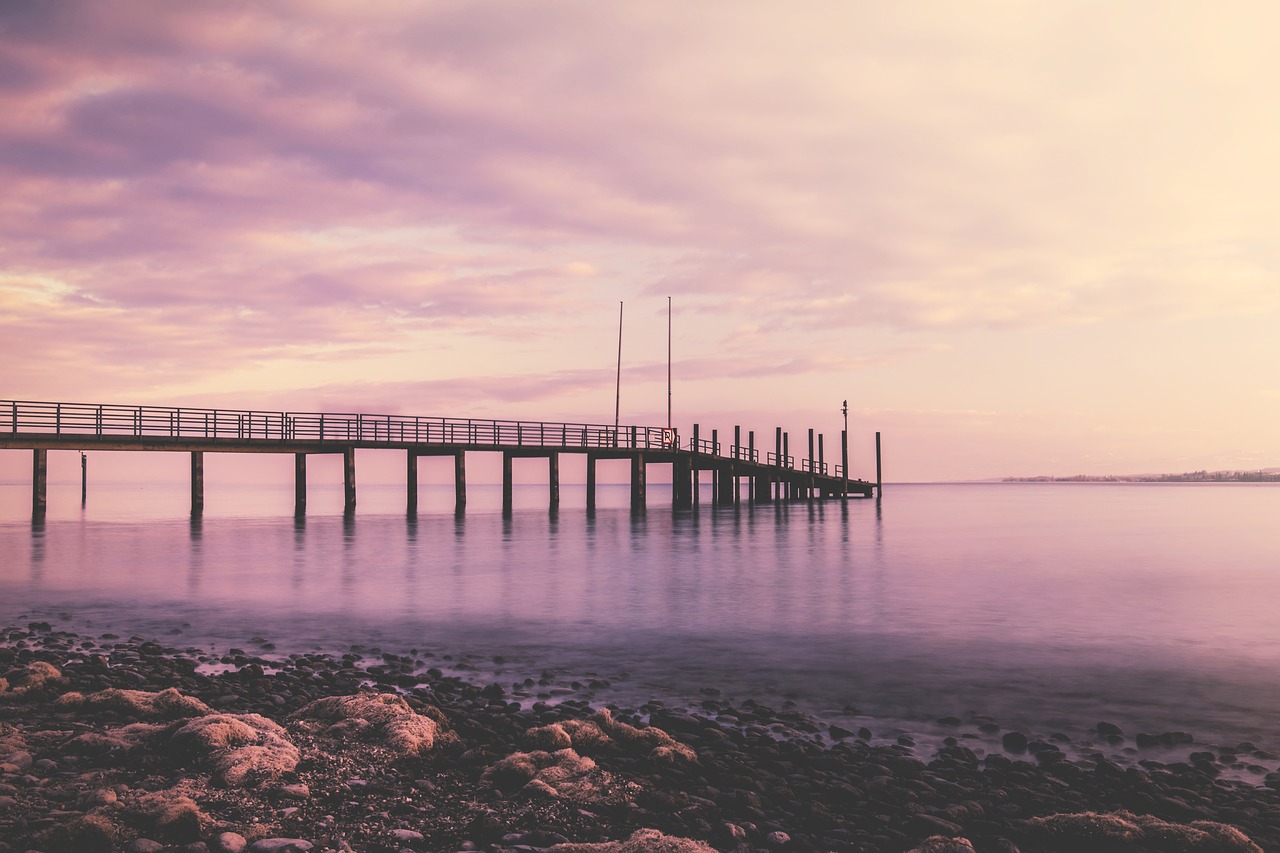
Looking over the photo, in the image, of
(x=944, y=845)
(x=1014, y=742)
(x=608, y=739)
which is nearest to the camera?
(x=944, y=845)

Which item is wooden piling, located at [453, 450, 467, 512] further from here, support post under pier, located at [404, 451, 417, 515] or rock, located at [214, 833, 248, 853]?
rock, located at [214, 833, 248, 853]

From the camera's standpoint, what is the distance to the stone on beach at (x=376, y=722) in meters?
7.24

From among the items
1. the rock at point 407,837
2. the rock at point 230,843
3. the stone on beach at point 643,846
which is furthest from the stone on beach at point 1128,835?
the rock at point 230,843

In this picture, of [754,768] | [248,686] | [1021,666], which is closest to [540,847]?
[754,768]

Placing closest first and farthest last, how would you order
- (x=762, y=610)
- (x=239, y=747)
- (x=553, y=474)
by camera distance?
(x=239, y=747)
(x=762, y=610)
(x=553, y=474)

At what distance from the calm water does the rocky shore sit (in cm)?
167

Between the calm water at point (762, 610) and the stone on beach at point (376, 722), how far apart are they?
9.81 ft

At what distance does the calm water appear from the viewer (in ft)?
36.3

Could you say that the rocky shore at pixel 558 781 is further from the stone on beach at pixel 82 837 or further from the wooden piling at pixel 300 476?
the wooden piling at pixel 300 476

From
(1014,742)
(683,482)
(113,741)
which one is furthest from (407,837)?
(683,482)

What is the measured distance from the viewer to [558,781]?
6.49 meters

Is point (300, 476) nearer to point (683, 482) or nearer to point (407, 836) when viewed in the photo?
point (683, 482)

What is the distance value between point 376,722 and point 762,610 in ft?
36.6

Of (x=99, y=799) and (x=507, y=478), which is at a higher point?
(x=507, y=478)
